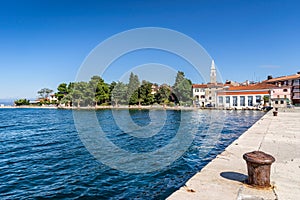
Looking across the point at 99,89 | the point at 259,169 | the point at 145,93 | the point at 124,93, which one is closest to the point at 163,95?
the point at 145,93

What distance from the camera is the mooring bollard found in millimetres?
4348

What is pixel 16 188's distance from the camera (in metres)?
6.99

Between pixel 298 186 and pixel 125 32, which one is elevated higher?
pixel 125 32

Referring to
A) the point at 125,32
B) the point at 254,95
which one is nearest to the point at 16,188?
the point at 125,32

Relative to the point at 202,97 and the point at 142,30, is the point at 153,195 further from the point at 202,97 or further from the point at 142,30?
the point at 202,97

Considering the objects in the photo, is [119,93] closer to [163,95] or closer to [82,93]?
[82,93]

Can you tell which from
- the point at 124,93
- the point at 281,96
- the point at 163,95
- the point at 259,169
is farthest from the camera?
the point at 124,93

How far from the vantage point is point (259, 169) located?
4.41 meters

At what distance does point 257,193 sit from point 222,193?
2.16ft

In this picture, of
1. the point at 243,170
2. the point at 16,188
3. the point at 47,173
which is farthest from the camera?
the point at 47,173

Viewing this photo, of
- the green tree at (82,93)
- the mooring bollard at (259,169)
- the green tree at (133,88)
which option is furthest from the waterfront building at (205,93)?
the mooring bollard at (259,169)

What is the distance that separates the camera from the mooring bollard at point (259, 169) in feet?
14.3

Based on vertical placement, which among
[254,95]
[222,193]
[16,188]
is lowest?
[16,188]

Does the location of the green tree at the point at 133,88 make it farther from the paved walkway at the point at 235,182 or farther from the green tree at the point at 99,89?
the paved walkway at the point at 235,182
